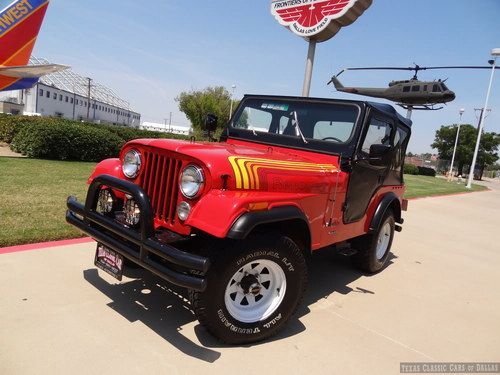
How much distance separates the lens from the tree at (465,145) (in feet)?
167

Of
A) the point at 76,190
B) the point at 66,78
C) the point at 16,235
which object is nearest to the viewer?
the point at 16,235

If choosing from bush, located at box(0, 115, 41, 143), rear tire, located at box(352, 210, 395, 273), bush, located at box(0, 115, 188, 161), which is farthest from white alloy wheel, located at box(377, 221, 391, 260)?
bush, located at box(0, 115, 41, 143)

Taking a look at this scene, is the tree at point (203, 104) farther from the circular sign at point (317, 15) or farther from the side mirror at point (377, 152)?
the side mirror at point (377, 152)

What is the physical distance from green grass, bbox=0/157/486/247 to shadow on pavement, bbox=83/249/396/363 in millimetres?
1198

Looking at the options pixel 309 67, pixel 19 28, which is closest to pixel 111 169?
pixel 309 67

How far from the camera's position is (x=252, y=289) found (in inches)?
116

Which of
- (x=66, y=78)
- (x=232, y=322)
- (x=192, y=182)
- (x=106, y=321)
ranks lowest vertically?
(x=106, y=321)

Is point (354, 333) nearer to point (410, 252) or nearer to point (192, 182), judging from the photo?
point (192, 182)

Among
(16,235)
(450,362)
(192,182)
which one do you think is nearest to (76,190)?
(16,235)

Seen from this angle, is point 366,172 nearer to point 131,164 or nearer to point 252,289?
point 252,289

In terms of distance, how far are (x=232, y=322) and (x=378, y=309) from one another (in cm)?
178

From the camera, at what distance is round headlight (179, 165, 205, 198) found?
268 centimetres

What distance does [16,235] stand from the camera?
14.6ft

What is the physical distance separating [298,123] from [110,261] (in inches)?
91.3
